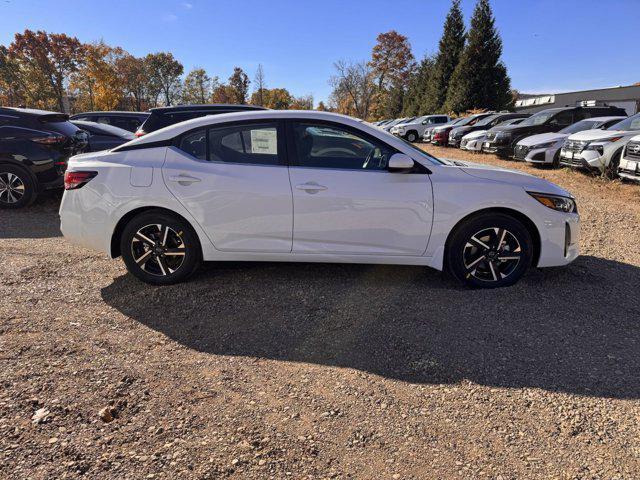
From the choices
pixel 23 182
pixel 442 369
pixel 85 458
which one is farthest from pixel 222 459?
pixel 23 182

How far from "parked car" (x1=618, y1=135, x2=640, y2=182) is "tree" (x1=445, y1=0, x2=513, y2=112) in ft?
79.2

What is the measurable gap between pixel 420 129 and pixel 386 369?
89.0ft

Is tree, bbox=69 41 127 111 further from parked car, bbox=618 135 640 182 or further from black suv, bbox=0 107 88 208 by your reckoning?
parked car, bbox=618 135 640 182

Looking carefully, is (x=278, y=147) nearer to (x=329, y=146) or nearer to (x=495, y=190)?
(x=329, y=146)

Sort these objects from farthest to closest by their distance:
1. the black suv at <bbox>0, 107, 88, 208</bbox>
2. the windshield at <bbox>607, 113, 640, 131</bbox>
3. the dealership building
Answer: the dealership building
the windshield at <bbox>607, 113, 640, 131</bbox>
the black suv at <bbox>0, 107, 88, 208</bbox>

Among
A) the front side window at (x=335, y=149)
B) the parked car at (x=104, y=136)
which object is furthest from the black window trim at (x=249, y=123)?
the parked car at (x=104, y=136)

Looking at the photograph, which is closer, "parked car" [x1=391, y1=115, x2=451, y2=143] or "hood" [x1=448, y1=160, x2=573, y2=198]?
"hood" [x1=448, y1=160, x2=573, y2=198]

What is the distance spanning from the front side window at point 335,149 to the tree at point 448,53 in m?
34.8

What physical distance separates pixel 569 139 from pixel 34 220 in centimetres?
1161

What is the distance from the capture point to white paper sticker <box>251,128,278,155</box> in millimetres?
3965

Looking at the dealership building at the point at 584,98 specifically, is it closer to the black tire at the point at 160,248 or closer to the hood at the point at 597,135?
the hood at the point at 597,135

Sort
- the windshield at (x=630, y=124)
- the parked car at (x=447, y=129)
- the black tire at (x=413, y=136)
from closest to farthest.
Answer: the windshield at (x=630, y=124) < the parked car at (x=447, y=129) < the black tire at (x=413, y=136)

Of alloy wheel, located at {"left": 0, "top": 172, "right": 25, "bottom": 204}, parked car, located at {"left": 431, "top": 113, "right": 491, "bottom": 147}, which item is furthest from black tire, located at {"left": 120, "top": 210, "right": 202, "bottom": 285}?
parked car, located at {"left": 431, "top": 113, "right": 491, "bottom": 147}

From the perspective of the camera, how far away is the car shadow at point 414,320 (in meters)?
2.85
